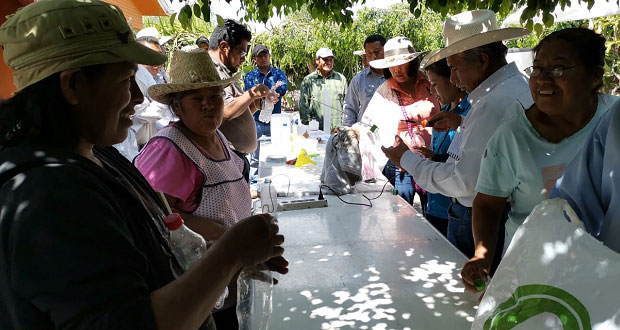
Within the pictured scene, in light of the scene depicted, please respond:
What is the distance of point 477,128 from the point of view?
2.05 metres

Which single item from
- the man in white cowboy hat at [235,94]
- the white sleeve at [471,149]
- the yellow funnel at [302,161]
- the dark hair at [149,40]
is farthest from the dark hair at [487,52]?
the dark hair at [149,40]

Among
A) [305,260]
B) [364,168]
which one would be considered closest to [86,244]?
[305,260]

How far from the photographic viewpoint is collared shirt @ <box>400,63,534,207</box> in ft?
6.63

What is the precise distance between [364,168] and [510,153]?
202 centimetres

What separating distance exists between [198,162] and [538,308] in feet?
4.56

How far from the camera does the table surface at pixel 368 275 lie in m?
1.66

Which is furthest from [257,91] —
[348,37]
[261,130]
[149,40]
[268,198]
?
[348,37]

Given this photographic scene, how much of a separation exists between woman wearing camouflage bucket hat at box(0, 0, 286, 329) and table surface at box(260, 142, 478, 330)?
737 mm

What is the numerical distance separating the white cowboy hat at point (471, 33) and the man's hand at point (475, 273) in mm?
1164

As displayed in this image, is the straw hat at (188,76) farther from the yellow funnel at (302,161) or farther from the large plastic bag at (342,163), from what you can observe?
the yellow funnel at (302,161)

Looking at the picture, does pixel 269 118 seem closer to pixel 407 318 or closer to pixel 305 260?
pixel 305 260

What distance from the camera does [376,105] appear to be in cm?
394

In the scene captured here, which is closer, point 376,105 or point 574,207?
point 574,207

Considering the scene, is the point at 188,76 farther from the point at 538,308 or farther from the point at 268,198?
the point at 538,308
